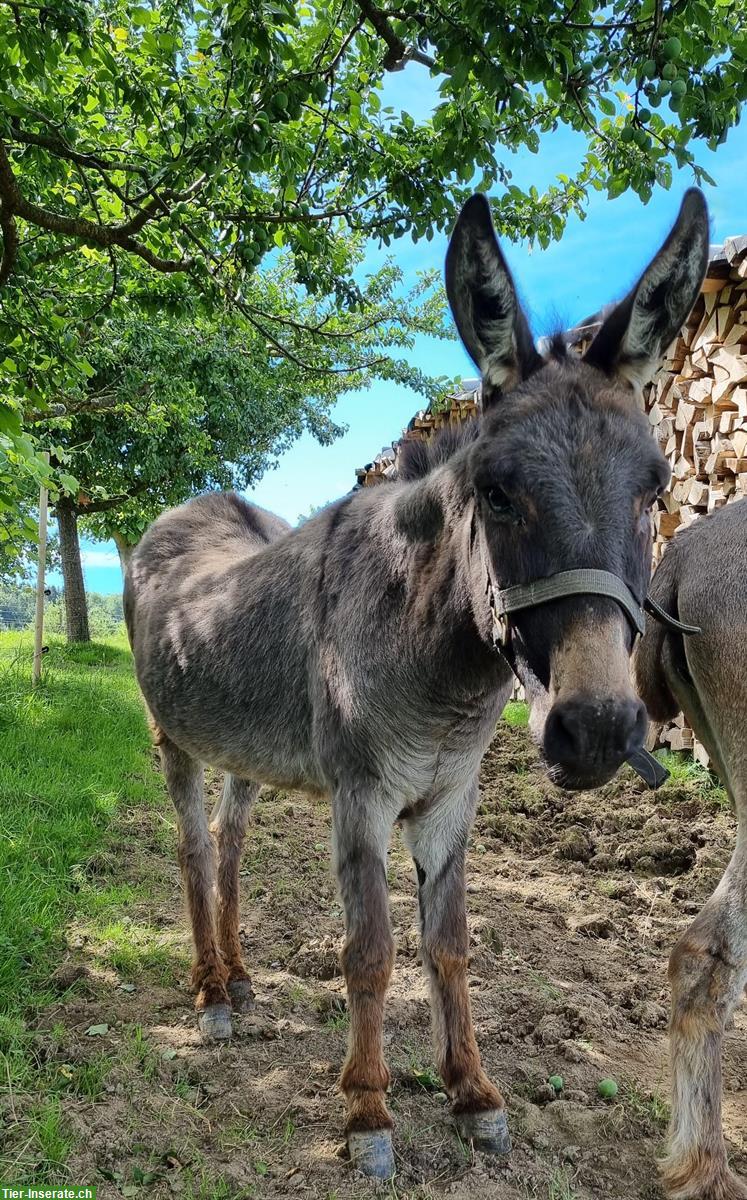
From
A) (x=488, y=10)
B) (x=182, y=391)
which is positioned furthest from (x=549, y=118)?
(x=182, y=391)

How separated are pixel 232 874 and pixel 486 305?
2.88 meters

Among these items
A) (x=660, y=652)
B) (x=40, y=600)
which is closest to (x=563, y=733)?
(x=660, y=652)

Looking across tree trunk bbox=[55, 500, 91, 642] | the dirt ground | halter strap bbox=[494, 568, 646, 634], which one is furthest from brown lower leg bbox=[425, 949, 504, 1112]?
tree trunk bbox=[55, 500, 91, 642]

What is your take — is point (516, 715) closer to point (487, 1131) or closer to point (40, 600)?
point (487, 1131)

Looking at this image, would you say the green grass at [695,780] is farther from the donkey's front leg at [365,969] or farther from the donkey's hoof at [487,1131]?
the donkey's front leg at [365,969]

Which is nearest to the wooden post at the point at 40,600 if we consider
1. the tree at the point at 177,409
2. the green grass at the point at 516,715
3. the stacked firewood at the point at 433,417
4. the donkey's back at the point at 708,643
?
the tree at the point at 177,409

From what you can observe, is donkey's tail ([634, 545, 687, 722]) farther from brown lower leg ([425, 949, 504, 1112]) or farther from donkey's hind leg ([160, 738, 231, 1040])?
donkey's hind leg ([160, 738, 231, 1040])

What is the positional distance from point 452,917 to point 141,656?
6.86ft

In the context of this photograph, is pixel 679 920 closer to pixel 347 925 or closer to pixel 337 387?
pixel 347 925

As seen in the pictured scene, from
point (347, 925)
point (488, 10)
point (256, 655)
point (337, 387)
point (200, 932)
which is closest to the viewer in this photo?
point (347, 925)

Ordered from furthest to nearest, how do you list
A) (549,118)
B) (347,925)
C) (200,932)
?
(549,118), (200,932), (347,925)

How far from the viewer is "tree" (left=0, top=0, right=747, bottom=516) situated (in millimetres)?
2684

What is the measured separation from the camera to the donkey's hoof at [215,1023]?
2.97 meters

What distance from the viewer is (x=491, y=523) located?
1810mm
